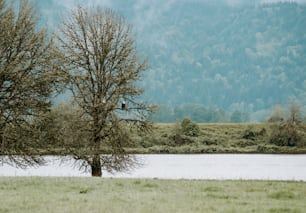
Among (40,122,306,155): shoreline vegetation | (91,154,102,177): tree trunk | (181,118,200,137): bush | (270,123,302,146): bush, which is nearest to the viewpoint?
(91,154,102,177): tree trunk

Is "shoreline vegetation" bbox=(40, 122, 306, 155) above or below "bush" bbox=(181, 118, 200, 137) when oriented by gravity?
below

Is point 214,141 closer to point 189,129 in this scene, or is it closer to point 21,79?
point 189,129

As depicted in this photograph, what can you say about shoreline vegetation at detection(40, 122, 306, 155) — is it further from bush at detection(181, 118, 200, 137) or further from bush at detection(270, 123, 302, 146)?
bush at detection(270, 123, 302, 146)

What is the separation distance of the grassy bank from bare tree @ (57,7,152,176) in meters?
45.7

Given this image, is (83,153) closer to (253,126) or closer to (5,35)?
(5,35)

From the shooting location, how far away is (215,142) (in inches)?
3720

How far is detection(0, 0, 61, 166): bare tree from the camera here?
2947 centimetres

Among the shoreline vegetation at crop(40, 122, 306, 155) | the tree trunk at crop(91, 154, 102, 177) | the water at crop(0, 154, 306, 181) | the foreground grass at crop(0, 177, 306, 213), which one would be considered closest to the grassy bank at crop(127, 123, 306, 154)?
the shoreline vegetation at crop(40, 122, 306, 155)

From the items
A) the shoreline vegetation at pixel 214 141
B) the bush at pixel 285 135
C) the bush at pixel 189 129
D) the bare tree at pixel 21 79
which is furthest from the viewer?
the bush at pixel 189 129

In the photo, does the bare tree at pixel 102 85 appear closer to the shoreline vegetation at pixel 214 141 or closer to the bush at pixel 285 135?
the shoreline vegetation at pixel 214 141

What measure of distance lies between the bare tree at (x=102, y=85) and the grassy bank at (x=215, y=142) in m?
45.7

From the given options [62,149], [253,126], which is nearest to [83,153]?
[62,149]

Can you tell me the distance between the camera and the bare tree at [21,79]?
96.7ft

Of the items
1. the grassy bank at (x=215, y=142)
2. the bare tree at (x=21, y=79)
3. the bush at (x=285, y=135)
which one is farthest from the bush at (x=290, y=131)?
the bare tree at (x=21, y=79)
